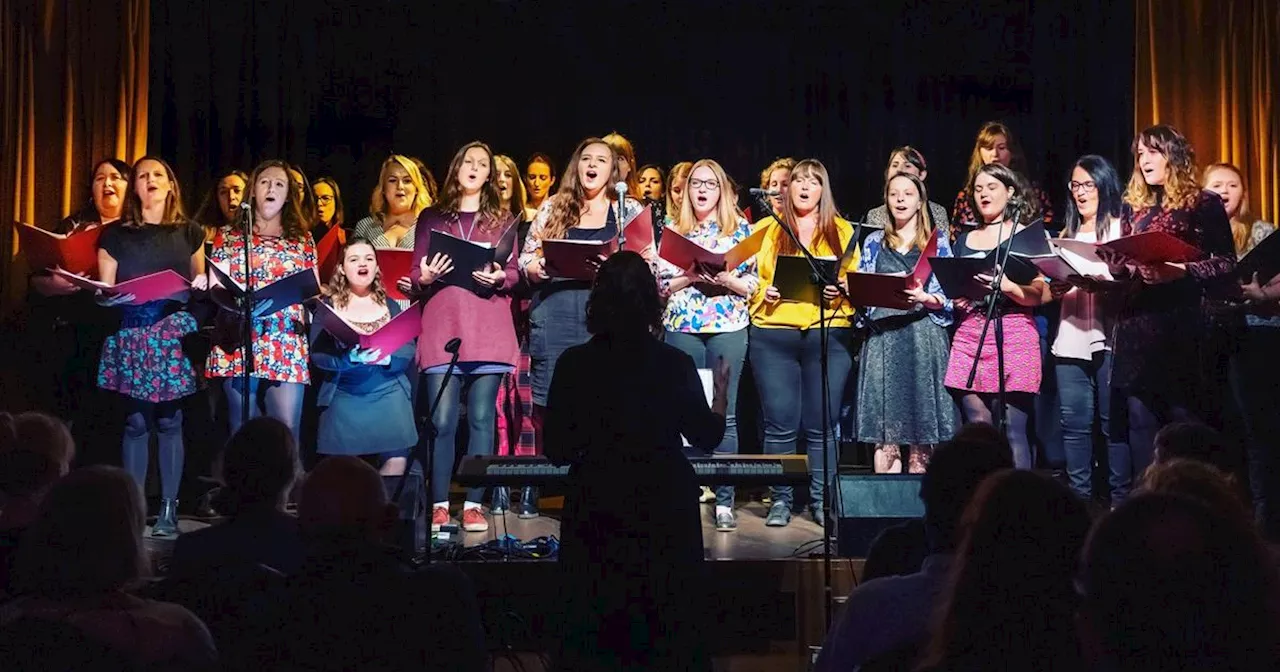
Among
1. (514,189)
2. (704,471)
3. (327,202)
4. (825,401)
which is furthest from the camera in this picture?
(327,202)

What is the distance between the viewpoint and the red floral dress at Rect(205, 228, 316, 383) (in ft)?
18.8

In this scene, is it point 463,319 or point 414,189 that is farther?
point 414,189

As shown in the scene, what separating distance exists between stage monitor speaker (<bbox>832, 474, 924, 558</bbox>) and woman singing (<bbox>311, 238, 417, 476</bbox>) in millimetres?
1949

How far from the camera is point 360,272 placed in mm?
5750

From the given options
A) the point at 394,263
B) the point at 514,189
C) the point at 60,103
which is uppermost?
the point at 60,103

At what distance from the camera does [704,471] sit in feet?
14.2

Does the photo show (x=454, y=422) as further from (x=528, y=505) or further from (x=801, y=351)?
(x=801, y=351)

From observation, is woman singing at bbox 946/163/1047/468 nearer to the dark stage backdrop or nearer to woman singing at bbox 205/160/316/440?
the dark stage backdrop

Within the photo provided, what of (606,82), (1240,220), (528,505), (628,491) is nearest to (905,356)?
(1240,220)

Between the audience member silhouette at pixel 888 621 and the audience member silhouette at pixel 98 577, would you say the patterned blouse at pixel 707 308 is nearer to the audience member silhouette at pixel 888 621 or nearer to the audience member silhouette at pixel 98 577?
the audience member silhouette at pixel 888 621

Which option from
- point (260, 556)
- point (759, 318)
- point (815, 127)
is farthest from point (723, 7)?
point (260, 556)

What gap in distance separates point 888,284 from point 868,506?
0.92m

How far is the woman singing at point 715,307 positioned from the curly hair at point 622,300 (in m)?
2.18

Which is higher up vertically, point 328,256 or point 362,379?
point 328,256
